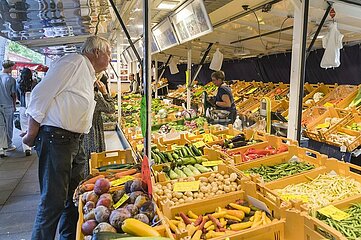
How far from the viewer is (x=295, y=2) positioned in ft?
8.94

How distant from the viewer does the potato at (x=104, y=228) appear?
4.81ft

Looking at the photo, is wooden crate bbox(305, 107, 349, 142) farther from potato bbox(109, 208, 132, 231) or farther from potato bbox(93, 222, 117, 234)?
potato bbox(93, 222, 117, 234)

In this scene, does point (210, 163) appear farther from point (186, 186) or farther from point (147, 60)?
point (147, 60)

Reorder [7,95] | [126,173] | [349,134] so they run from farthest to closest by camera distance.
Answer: [7,95], [349,134], [126,173]

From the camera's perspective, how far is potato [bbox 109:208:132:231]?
1.54 meters

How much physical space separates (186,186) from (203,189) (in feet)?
0.42

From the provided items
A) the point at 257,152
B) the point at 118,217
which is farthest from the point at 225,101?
the point at 118,217

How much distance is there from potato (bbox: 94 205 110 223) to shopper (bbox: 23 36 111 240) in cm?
74

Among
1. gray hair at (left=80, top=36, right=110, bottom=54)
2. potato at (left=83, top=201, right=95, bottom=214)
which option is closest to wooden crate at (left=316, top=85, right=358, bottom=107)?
gray hair at (left=80, top=36, right=110, bottom=54)

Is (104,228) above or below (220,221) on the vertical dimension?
above

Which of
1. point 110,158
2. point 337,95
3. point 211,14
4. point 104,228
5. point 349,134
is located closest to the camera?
point 104,228

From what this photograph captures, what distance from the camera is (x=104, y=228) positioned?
1.48 metres

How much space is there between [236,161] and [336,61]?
1910 mm

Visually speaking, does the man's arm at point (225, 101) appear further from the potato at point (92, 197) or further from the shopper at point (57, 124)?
the potato at point (92, 197)
